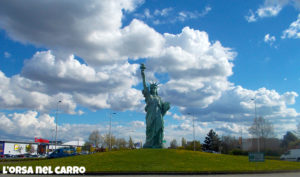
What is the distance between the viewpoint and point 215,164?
2870 cm

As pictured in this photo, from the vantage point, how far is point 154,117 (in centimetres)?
4281

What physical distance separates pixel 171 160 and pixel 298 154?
4234 cm

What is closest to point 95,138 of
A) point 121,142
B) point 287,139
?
point 121,142

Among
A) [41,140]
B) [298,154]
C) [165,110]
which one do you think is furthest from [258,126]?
[41,140]

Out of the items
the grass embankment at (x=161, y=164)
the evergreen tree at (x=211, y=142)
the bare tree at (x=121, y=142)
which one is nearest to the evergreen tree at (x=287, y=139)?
the evergreen tree at (x=211, y=142)

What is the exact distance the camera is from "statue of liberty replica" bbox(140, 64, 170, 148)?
1678 inches

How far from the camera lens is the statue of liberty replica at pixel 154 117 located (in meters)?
42.6

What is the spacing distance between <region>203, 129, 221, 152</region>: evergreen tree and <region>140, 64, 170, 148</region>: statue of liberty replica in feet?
191

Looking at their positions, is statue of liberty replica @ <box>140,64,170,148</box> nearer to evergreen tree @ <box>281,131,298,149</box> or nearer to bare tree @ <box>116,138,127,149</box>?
evergreen tree @ <box>281,131,298,149</box>

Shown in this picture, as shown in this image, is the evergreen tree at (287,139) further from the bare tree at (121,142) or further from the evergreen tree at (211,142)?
the bare tree at (121,142)

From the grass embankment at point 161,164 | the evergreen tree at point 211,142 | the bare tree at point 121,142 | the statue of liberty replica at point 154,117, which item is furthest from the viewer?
the bare tree at point 121,142

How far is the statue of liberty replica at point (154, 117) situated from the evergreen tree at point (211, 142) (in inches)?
2298

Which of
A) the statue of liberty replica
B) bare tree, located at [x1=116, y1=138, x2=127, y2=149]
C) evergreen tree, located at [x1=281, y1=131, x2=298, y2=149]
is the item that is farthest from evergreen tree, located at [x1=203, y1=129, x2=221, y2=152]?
the statue of liberty replica

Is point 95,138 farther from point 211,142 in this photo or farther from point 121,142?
point 211,142
